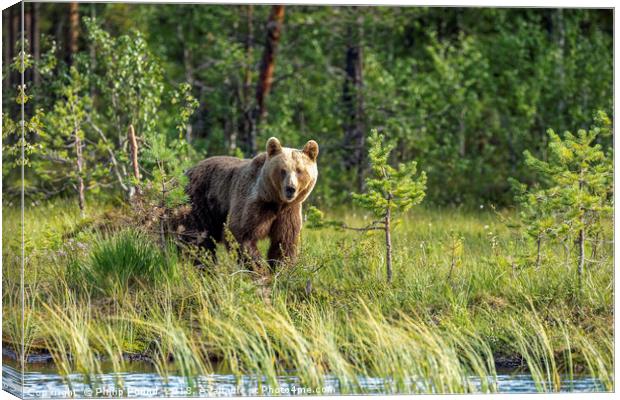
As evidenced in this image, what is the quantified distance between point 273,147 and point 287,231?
685 millimetres

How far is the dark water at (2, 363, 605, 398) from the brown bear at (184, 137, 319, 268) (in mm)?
1631

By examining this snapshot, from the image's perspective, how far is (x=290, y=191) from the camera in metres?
8.66

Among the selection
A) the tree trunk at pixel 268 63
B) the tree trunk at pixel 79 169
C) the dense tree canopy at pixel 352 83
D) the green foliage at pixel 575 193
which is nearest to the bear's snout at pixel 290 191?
the green foliage at pixel 575 193

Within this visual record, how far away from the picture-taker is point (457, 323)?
802 centimetres

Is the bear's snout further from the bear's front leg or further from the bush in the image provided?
the bush

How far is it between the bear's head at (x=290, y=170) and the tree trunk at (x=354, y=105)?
151 inches

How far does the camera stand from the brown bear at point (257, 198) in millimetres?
8742

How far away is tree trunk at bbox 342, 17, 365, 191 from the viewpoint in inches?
516

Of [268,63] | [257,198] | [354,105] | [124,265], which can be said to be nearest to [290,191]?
[257,198]

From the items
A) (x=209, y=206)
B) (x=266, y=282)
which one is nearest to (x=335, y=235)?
(x=209, y=206)

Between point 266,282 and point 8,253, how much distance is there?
72.0 inches

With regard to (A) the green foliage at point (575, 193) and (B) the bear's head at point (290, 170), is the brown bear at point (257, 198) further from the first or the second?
(A) the green foliage at point (575, 193)

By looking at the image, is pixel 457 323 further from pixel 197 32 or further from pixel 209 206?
pixel 197 32

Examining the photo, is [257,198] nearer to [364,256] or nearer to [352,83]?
[364,256]
